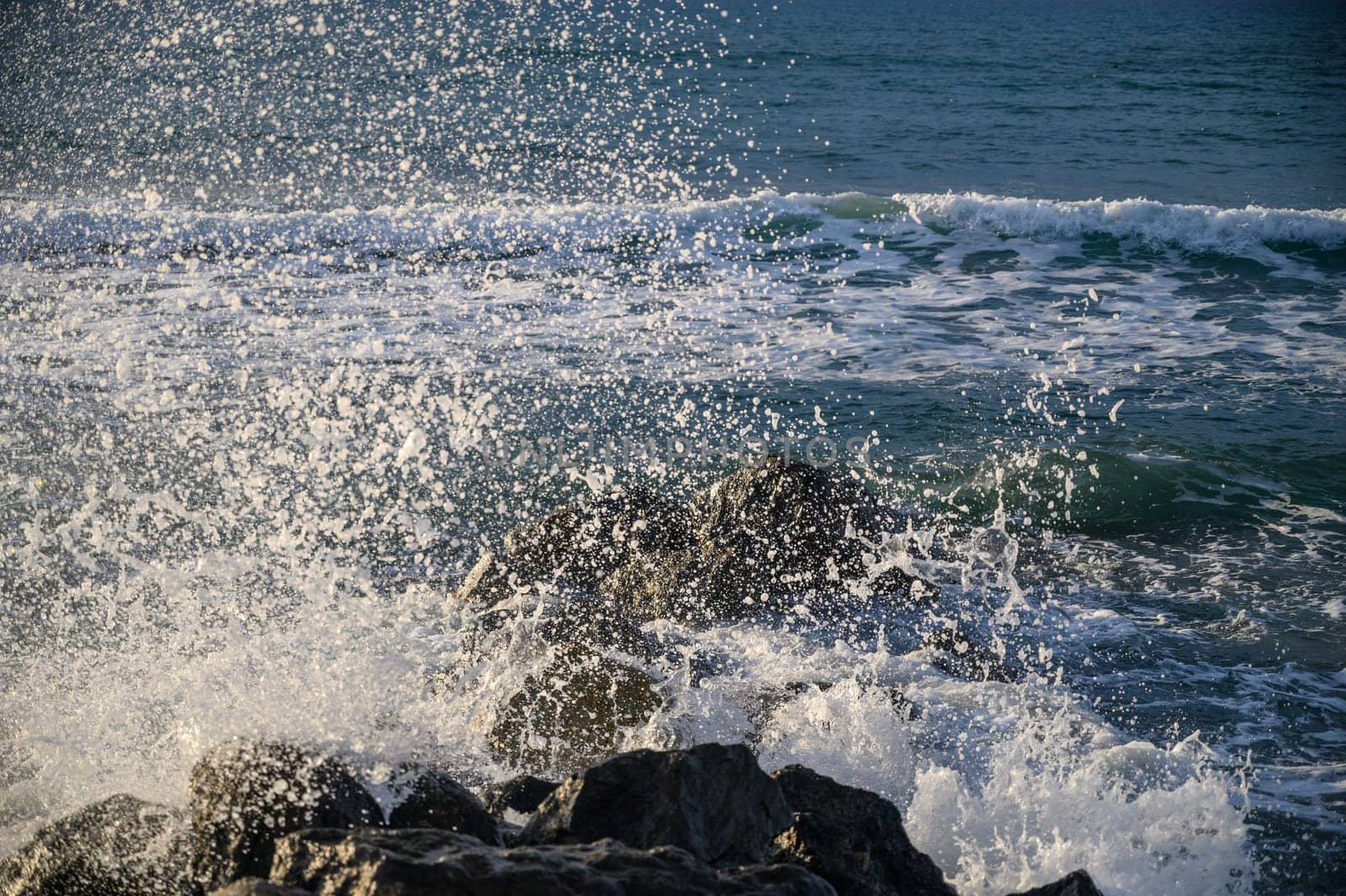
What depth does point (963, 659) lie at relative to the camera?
15.6 feet

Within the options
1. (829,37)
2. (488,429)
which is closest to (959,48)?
(829,37)

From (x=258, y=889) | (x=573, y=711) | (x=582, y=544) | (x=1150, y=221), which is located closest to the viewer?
(x=258, y=889)

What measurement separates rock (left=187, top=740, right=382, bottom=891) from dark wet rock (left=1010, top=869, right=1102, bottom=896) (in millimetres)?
1728

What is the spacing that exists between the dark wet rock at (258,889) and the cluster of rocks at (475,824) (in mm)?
191

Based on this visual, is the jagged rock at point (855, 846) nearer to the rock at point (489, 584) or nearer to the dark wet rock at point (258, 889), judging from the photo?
the dark wet rock at point (258, 889)

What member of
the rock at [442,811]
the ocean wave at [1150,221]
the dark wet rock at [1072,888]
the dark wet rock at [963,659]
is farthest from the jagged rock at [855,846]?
the ocean wave at [1150,221]

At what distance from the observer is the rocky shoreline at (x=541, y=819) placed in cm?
232

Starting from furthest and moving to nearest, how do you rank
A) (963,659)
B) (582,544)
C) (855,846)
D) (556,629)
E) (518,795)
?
1. (582,544)
2. (556,629)
3. (963,659)
4. (518,795)
5. (855,846)

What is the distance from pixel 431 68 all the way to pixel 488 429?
72.0 ft

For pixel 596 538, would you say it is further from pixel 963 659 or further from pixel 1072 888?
pixel 1072 888

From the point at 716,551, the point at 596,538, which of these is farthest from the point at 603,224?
the point at 716,551

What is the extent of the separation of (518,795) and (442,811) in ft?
1.88

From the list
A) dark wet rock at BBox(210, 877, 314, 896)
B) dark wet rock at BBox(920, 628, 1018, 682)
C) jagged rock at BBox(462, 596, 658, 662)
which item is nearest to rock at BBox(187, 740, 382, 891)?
dark wet rock at BBox(210, 877, 314, 896)

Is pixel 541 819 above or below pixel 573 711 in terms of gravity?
above
